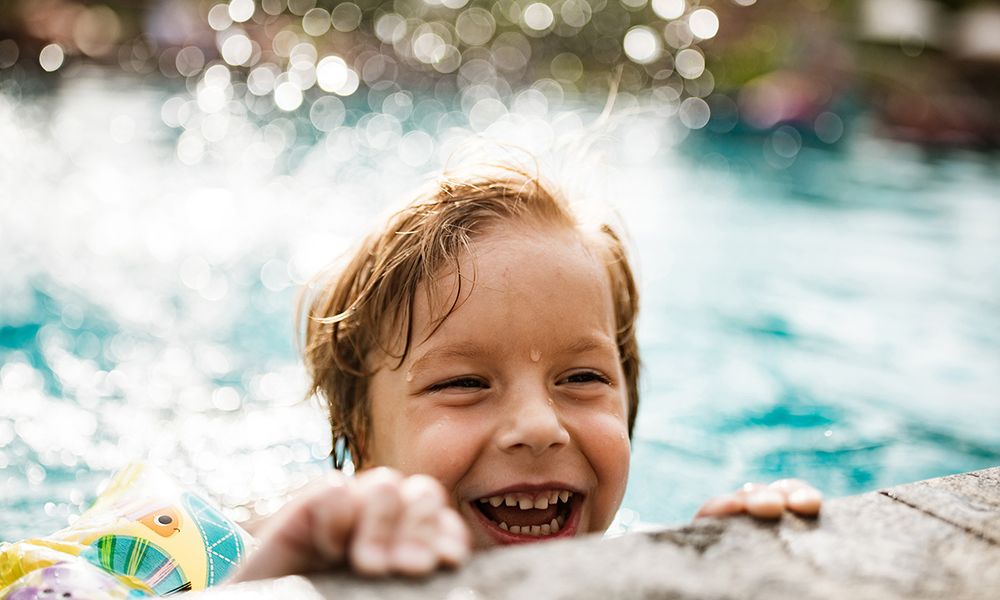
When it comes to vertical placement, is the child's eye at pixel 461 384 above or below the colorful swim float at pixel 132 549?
above

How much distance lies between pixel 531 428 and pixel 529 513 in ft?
0.90

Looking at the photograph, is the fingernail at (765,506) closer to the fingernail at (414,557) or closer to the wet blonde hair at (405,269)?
the fingernail at (414,557)

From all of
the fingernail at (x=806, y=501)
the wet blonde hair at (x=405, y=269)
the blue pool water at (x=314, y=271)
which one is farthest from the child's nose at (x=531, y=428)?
the blue pool water at (x=314, y=271)

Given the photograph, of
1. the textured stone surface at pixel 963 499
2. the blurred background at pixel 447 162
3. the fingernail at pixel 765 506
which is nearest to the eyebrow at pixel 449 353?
the blurred background at pixel 447 162

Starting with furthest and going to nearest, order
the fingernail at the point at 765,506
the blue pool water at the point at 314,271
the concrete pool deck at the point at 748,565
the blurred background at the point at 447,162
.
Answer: the blurred background at the point at 447,162 → the blue pool water at the point at 314,271 → the fingernail at the point at 765,506 → the concrete pool deck at the point at 748,565

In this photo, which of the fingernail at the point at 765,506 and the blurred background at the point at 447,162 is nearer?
the fingernail at the point at 765,506

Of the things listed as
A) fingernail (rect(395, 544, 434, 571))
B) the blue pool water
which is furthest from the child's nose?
the blue pool water

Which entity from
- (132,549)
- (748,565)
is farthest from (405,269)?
(748,565)

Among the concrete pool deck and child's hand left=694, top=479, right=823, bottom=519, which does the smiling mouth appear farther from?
the concrete pool deck

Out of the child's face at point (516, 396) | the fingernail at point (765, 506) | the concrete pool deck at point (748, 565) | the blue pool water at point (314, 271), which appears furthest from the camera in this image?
the blue pool water at point (314, 271)

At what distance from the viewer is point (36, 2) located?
61.3 ft

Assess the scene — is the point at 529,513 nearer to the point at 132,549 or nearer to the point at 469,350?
the point at 469,350

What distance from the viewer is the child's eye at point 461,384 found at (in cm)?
209

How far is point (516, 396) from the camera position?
2020mm
